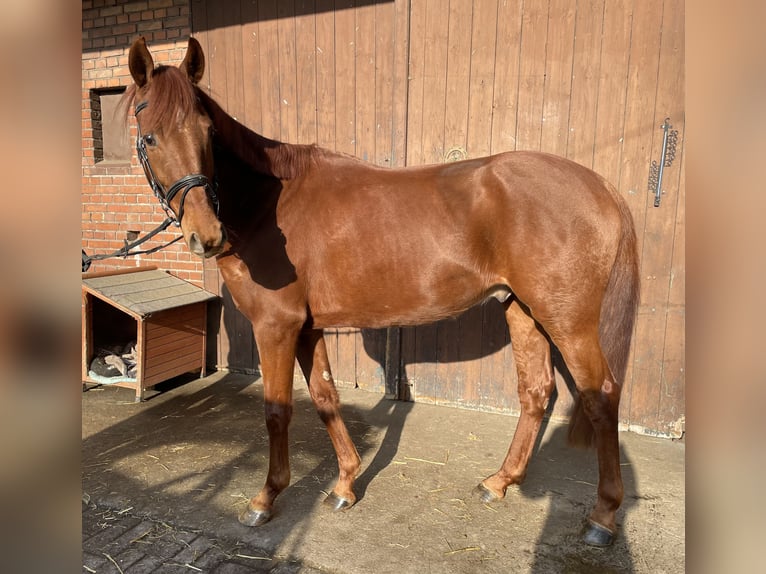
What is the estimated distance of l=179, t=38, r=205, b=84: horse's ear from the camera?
7.18 ft

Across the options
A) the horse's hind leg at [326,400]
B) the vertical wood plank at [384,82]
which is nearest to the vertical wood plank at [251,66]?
the vertical wood plank at [384,82]

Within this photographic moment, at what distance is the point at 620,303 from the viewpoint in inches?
96.1

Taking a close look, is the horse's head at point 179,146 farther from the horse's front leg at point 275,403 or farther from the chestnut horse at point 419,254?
the horse's front leg at point 275,403

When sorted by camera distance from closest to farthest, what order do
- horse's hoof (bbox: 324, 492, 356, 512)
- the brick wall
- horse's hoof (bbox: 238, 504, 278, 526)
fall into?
horse's hoof (bbox: 238, 504, 278, 526) → horse's hoof (bbox: 324, 492, 356, 512) → the brick wall

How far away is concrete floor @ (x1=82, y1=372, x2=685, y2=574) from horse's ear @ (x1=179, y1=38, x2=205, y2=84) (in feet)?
7.19

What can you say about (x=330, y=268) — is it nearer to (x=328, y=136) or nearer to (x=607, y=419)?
(x=607, y=419)

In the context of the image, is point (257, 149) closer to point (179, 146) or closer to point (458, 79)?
point (179, 146)

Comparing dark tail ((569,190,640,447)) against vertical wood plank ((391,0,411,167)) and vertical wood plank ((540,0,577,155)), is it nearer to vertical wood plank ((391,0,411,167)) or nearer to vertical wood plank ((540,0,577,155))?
vertical wood plank ((540,0,577,155))

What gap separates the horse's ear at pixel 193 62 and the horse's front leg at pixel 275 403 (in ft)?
4.07

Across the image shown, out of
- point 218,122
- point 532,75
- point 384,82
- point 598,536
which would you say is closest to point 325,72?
point 384,82

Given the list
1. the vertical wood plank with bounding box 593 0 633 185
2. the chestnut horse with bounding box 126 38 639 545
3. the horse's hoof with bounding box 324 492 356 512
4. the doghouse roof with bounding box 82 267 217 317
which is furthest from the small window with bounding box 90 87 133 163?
the vertical wood plank with bounding box 593 0 633 185

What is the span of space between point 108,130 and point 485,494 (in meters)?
4.96

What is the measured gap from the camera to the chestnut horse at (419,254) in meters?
2.38

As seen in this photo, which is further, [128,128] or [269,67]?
[128,128]
